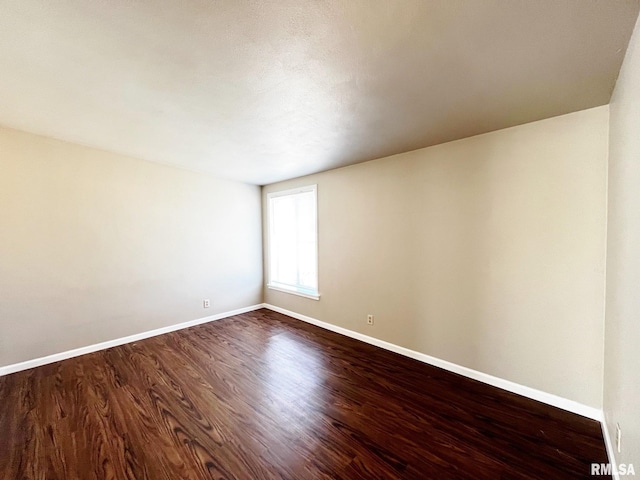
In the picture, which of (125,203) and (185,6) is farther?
(125,203)

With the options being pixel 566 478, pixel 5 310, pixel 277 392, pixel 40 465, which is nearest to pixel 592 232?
pixel 566 478

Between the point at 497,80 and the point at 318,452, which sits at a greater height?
the point at 497,80

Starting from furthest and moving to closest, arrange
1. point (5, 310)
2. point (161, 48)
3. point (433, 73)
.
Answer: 1. point (5, 310)
2. point (433, 73)
3. point (161, 48)

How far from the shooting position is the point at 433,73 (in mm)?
1476

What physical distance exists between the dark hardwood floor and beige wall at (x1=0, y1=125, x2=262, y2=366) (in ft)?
1.55

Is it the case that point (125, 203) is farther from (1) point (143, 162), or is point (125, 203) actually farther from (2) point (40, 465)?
(2) point (40, 465)

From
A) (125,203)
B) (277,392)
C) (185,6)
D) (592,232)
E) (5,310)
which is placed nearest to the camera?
(185,6)

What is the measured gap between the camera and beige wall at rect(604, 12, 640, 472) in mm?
1072

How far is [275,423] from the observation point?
1849 mm

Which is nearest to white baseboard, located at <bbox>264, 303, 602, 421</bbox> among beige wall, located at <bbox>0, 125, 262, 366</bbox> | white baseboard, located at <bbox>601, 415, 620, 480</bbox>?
white baseboard, located at <bbox>601, 415, 620, 480</bbox>

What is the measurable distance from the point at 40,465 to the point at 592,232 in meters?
3.97

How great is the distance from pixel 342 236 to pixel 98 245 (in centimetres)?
303

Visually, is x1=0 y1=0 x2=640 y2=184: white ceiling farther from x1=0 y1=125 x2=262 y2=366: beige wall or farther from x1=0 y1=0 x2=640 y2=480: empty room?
x1=0 y1=125 x2=262 y2=366: beige wall

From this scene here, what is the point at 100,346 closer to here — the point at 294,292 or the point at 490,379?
the point at 294,292
